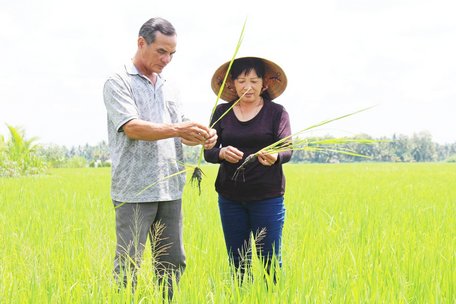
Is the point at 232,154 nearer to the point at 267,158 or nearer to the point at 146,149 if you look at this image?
the point at 267,158

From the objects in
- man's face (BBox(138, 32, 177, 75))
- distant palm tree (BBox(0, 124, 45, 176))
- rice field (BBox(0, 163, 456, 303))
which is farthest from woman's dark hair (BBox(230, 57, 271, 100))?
distant palm tree (BBox(0, 124, 45, 176))

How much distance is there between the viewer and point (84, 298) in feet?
6.06

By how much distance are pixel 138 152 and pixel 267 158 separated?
0.59 metres

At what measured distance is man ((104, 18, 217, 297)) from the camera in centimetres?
195

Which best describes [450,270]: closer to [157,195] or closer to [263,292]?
[263,292]

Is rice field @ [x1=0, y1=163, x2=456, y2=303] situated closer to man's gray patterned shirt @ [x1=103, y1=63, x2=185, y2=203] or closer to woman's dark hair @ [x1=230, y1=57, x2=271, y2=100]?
man's gray patterned shirt @ [x1=103, y1=63, x2=185, y2=203]

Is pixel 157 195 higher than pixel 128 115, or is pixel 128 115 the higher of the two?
pixel 128 115

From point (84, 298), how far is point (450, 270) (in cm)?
172

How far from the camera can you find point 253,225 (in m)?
2.22

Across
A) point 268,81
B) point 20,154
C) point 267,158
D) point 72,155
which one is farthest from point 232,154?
point 72,155

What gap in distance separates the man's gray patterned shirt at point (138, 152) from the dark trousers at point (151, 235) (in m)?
0.06

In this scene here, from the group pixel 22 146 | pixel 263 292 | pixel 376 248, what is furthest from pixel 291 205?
pixel 22 146

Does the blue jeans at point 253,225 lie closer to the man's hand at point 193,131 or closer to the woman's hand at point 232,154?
the woman's hand at point 232,154

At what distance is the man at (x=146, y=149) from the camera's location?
6.39ft
